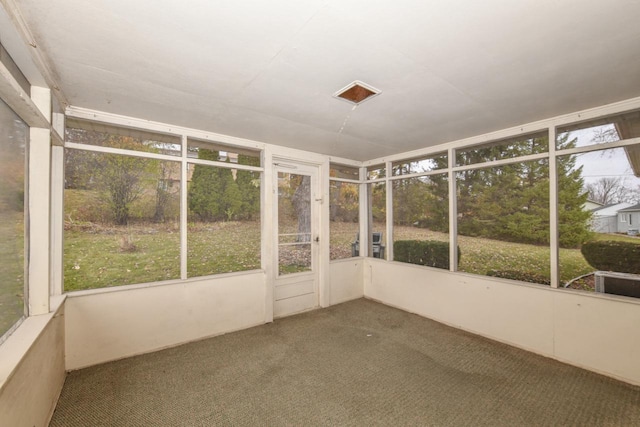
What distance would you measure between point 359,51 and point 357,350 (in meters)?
2.79

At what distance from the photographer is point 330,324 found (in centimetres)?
354

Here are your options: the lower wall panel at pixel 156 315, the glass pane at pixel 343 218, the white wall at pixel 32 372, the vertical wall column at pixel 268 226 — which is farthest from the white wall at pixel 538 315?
the white wall at pixel 32 372

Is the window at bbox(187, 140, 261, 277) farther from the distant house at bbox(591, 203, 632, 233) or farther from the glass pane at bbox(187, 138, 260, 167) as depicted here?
the distant house at bbox(591, 203, 632, 233)

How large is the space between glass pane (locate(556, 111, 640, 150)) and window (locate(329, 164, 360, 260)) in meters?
2.85

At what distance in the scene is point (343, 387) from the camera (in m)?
2.21

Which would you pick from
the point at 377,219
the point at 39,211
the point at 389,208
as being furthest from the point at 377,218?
the point at 39,211

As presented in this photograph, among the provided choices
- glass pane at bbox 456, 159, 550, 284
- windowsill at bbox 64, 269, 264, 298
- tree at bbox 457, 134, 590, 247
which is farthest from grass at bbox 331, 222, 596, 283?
windowsill at bbox 64, 269, 264, 298

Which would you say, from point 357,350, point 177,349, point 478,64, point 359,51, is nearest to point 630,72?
point 478,64

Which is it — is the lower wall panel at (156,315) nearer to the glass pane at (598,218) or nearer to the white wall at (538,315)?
the white wall at (538,315)

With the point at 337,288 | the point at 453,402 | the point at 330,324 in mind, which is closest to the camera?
the point at 453,402

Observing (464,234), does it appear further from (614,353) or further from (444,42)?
(444,42)

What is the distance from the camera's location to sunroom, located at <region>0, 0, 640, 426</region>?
1462 mm

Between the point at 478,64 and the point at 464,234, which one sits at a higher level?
the point at 478,64

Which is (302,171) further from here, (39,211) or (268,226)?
(39,211)
